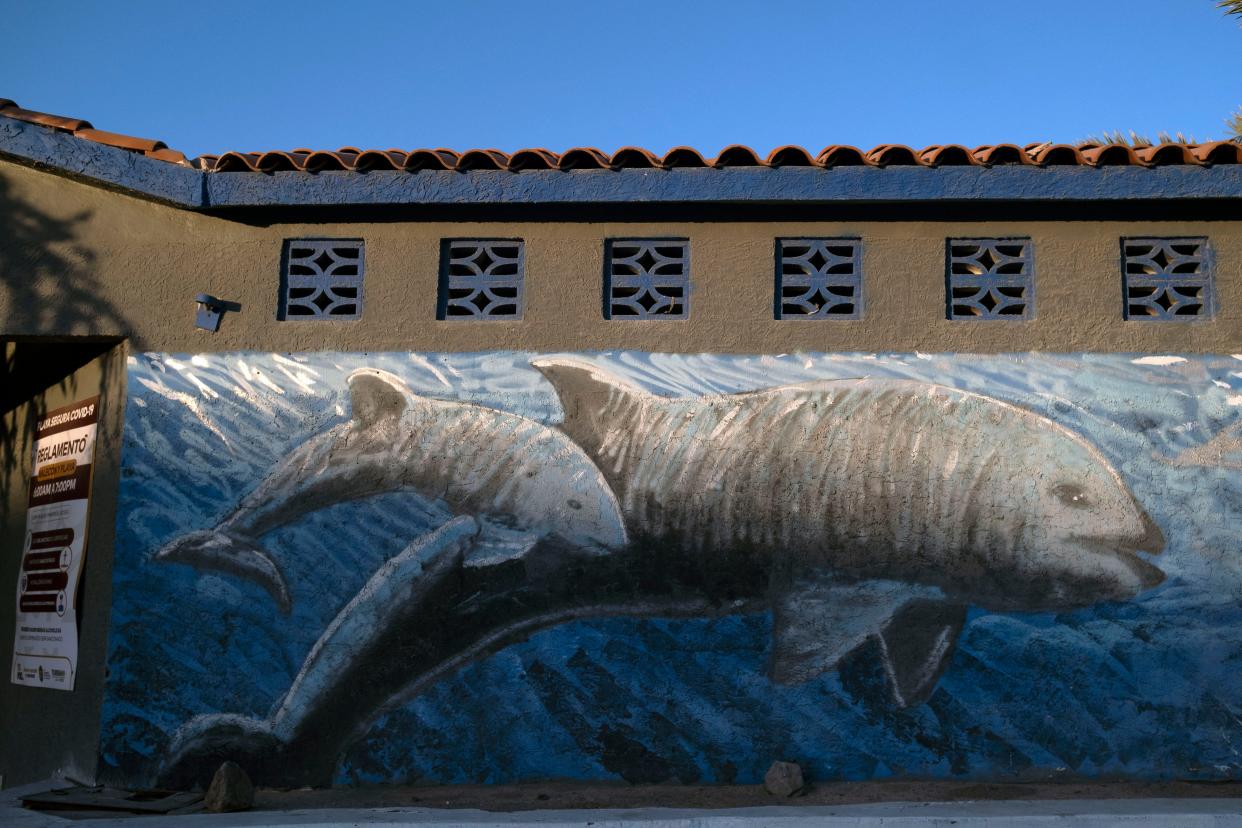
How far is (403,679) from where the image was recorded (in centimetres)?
778

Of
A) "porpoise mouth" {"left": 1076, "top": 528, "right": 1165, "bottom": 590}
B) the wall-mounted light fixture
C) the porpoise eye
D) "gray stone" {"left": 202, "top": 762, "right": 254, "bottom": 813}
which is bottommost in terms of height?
"gray stone" {"left": 202, "top": 762, "right": 254, "bottom": 813}

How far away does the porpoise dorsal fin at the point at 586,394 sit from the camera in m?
7.95

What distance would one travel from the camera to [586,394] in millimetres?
7980

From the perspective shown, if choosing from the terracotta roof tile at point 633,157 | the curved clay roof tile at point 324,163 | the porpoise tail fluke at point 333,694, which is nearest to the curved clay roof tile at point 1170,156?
the terracotta roof tile at point 633,157

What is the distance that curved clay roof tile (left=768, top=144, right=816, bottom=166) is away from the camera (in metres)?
7.89

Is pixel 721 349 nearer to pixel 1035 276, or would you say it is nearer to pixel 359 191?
pixel 1035 276

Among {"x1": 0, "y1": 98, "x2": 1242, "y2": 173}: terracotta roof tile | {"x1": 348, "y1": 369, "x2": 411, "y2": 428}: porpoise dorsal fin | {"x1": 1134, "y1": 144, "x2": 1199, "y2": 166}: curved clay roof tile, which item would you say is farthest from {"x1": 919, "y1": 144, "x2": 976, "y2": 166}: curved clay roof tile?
{"x1": 348, "y1": 369, "x2": 411, "y2": 428}: porpoise dorsal fin

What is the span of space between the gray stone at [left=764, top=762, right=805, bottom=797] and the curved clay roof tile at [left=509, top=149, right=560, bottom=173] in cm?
388

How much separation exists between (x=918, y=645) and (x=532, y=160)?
12.4 feet

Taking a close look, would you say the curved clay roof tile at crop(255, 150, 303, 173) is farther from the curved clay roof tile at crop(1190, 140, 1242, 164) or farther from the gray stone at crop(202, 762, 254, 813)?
the curved clay roof tile at crop(1190, 140, 1242, 164)

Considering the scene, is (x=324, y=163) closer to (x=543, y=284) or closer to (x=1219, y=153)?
(x=543, y=284)

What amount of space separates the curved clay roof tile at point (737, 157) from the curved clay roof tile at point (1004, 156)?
1.37 m

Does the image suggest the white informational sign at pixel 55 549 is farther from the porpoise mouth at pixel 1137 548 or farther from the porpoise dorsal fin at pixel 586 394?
the porpoise mouth at pixel 1137 548

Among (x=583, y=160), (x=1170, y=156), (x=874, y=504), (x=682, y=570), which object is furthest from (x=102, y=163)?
(x=1170, y=156)
